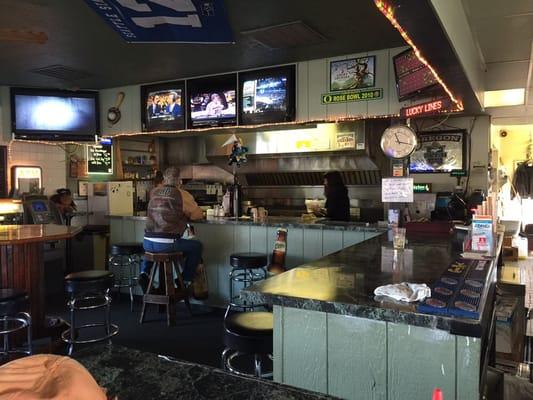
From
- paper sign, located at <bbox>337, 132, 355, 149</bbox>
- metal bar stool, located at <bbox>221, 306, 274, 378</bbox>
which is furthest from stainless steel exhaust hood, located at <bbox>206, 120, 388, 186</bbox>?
metal bar stool, located at <bbox>221, 306, 274, 378</bbox>

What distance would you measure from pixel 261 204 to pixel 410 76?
488cm

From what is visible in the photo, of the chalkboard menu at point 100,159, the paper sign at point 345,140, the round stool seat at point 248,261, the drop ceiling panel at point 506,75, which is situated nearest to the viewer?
the round stool seat at point 248,261

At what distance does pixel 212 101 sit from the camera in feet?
19.1

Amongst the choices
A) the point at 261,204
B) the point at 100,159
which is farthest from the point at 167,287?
the point at 261,204

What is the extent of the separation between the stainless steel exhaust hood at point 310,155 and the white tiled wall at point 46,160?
8.36 feet

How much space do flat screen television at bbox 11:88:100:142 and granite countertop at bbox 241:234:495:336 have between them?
16.5 feet

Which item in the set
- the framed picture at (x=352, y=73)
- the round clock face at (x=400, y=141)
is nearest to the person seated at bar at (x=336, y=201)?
the framed picture at (x=352, y=73)

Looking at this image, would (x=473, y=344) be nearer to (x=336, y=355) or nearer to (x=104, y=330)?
(x=336, y=355)

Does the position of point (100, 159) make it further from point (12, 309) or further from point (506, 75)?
point (506, 75)

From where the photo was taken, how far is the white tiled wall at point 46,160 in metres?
6.84

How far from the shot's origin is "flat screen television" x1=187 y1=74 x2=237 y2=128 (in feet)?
18.8

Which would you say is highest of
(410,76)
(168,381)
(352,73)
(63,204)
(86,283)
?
(352,73)

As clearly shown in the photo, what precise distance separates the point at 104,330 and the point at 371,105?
3.71 m

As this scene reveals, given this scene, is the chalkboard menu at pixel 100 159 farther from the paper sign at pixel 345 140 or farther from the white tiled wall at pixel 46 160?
the paper sign at pixel 345 140
